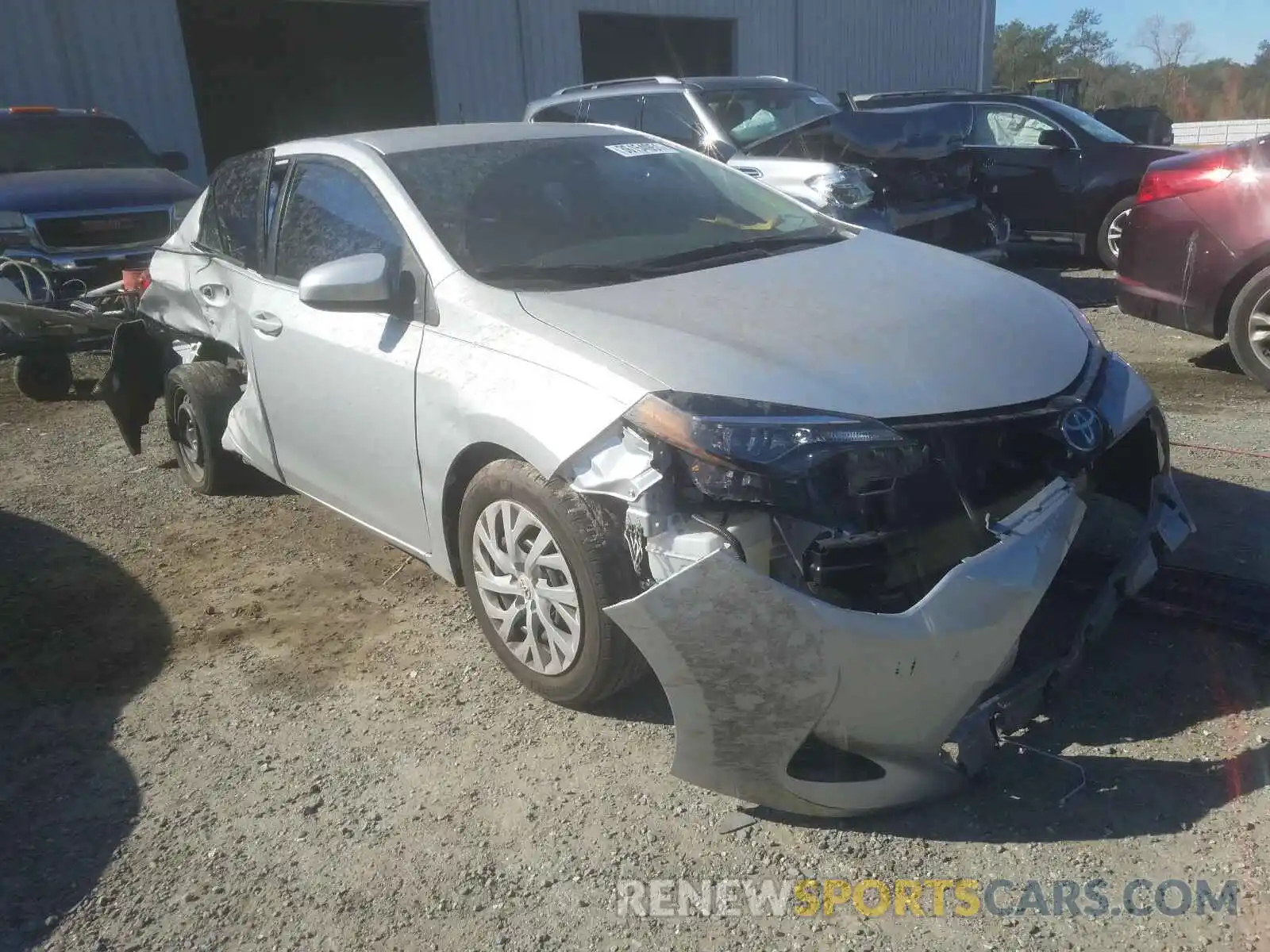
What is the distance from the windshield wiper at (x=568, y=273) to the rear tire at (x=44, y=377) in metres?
5.93

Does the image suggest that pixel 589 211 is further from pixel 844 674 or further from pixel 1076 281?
pixel 1076 281

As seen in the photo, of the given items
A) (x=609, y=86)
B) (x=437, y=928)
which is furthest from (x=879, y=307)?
(x=609, y=86)

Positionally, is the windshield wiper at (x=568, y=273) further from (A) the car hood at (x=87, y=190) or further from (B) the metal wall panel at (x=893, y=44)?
(B) the metal wall panel at (x=893, y=44)

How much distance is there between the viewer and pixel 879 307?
3123 millimetres

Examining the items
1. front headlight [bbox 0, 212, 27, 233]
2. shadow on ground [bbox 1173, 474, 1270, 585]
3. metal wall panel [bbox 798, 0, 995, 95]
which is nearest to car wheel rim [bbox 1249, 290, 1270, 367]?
shadow on ground [bbox 1173, 474, 1270, 585]

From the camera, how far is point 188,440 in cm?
556

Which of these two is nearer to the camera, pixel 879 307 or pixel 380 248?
pixel 879 307

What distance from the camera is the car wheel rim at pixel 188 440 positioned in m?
5.39

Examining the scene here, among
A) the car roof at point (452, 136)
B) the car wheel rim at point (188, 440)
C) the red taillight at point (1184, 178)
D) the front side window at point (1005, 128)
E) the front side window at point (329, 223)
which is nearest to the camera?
the front side window at point (329, 223)

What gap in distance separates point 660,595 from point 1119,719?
1435 millimetres

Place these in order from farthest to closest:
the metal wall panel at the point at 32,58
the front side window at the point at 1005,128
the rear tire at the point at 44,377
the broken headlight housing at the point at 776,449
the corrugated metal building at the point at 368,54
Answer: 1. the corrugated metal building at the point at 368,54
2. the metal wall panel at the point at 32,58
3. the front side window at the point at 1005,128
4. the rear tire at the point at 44,377
5. the broken headlight housing at the point at 776,449

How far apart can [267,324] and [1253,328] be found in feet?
16.9

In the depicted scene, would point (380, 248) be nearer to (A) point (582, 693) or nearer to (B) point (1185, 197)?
(A) point (582, 693)

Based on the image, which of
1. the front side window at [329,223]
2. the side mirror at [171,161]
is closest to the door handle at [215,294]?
the front side window at [329,223]
